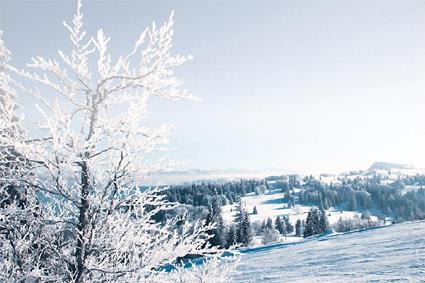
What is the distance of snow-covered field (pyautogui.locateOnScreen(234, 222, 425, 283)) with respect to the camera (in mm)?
20703

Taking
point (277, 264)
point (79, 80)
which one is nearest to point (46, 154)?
point (79, 80)

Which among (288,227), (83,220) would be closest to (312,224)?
(83,220)

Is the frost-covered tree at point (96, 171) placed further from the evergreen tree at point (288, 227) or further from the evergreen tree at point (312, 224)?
the evergreen tree at point (288, 227)

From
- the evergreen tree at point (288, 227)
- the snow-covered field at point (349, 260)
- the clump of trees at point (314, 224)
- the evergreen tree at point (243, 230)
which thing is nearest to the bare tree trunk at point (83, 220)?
the snow-covered field at point (349, 260)

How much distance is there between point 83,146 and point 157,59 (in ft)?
5.47

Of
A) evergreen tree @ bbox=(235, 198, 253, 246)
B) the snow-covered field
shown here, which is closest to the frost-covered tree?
the snow-covered field

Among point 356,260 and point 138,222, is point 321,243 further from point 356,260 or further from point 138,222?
Answer: point 138,222

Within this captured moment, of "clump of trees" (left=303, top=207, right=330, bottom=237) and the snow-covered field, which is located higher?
the snow-covered field

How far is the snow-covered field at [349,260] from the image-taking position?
67.9 ft

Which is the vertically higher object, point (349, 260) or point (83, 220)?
point (83, 220)

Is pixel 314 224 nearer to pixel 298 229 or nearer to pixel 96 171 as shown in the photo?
pixel 298 229

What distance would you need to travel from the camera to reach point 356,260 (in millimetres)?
25109

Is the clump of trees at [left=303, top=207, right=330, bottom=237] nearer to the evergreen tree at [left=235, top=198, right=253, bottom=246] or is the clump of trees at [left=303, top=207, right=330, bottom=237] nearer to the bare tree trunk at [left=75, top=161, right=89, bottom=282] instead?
the evergreen tree at [left=235, top=198, right=253, bottom=246]

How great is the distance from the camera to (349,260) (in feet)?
83.6
